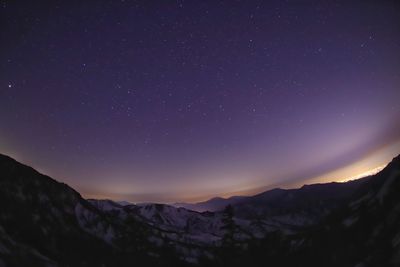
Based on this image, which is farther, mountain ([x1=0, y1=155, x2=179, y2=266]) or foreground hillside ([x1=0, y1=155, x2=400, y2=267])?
mountain ([x1=0, y1=155, x2=179, y2=266])

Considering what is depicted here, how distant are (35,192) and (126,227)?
204ft

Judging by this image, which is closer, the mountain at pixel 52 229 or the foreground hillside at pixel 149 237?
the foreground hillside at pixel 149 237

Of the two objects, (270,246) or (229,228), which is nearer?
(229,228)

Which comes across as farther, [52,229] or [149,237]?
[149,237]

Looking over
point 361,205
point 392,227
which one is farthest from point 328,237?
point 392,227

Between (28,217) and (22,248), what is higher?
(28,217)

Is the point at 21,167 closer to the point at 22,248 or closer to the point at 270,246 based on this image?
the point at 22,248

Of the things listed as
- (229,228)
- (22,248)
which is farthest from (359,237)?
(22,248)

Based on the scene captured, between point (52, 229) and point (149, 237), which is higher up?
point (52, 229)

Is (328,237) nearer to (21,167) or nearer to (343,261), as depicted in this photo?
(343,261)

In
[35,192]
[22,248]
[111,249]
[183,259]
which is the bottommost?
[183,259]

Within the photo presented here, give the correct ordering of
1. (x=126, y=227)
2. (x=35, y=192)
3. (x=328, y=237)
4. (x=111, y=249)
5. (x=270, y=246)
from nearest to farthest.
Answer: (x=328, y=237)
(x=35, y=192)
(x=111, y=249)
(x=270, y=246)
(x=126, y=227)

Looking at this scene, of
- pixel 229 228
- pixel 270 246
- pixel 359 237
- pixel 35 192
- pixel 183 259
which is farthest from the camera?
pixel 183 259

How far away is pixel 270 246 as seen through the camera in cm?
15975
